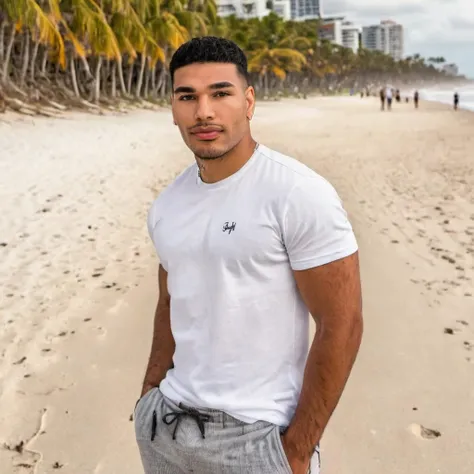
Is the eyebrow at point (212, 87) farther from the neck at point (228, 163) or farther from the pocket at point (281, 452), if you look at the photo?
the pocket at point (281, 452)

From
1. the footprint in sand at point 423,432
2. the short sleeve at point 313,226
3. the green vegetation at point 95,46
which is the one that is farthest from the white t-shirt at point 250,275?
the green vegetation at point 95,46

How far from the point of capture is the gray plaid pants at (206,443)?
4.60ft

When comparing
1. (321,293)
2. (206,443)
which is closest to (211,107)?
(321,293)

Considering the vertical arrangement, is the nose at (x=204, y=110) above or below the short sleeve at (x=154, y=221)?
above

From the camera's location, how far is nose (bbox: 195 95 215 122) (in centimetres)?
143

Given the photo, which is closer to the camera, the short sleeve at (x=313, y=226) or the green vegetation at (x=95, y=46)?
the short sleeve at (x=313, y=226)

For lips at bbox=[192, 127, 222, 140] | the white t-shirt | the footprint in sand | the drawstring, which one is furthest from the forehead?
the footprint in sand

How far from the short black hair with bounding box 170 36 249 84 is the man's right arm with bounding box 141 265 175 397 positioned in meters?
0.63

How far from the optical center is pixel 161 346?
1778mm

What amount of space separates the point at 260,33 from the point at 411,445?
217 feet

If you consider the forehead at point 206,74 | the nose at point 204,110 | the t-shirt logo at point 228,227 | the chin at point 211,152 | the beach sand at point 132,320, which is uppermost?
the forehead at point 206,74

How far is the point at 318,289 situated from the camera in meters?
1.36

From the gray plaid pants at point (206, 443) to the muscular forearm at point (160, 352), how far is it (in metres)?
0.16

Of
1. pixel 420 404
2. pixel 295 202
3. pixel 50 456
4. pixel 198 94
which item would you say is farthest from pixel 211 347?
pixel 420 404
